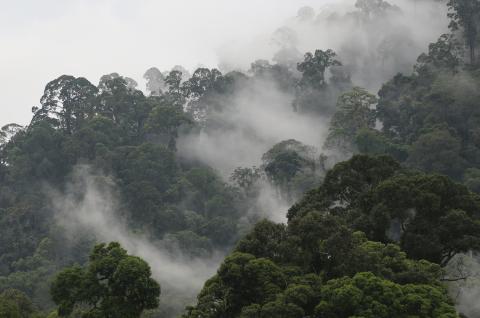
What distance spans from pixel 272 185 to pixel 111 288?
4264 cm

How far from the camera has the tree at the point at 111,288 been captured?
2703 centimetres

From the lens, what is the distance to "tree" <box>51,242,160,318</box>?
27031 millimetres

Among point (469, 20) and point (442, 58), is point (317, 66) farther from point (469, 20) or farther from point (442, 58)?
point (469, 20)

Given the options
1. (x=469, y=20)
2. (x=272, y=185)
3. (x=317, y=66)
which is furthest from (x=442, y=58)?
(x=272, y=185)

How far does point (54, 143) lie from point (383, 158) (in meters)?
44.5

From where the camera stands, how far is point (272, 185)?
69.2m

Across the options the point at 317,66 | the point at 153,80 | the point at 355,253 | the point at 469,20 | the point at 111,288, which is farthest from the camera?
the point at 153,80

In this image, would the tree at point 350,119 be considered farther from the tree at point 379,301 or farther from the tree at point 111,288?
the tree at point 379,301

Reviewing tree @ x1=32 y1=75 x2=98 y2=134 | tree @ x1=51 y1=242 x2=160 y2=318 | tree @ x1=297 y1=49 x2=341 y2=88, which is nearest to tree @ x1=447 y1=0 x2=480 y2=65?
tree @ x1=297 y1=49 x2=341 y2=88

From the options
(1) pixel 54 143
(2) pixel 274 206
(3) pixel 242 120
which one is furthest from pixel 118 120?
(2) pixel 274 206

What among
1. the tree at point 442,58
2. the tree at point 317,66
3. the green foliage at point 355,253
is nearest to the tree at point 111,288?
the green foliage at point 355,253

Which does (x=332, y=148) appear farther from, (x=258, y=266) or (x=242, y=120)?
(x=258, y=266)

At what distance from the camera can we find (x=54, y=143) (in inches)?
2876

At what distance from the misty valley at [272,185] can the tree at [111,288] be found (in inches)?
2.2
